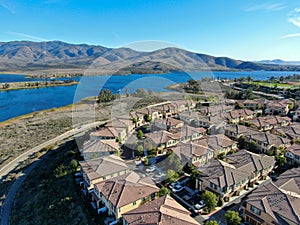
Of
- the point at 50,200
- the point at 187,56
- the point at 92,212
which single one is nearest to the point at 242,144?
the point at 92,212

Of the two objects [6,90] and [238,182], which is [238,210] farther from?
[6,90]

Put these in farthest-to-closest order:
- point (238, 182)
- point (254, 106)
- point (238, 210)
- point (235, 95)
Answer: point (235, 95) < point (254, 106) < point (238, 182) < point (238, 210)

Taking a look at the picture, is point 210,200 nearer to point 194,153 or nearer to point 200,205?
point 200,205

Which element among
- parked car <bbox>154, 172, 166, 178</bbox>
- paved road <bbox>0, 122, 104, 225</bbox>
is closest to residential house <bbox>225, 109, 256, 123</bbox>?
parked car <bbox>154, 172, 166, 178</bbox>

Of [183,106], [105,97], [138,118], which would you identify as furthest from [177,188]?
[105,97]

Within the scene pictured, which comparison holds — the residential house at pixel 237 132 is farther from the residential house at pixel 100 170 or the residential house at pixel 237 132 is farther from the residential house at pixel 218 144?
the residential house at pixel 100 170

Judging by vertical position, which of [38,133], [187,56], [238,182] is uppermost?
[187,56]

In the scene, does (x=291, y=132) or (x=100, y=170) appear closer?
(x=100, y=170)
